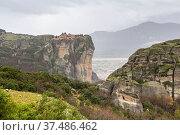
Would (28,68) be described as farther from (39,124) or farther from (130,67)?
(39,124)

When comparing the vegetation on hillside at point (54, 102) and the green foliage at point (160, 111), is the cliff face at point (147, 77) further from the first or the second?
the green foliage at point (160, 111)

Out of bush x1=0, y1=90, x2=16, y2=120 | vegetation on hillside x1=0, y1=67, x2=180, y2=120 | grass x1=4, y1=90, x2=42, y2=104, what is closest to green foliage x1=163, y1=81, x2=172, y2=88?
vegetation on hillside x1=0, y1=67, x2=180, y2=120

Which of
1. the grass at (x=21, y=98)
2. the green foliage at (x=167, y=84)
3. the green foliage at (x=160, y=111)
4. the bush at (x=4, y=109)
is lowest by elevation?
the green foliage at (x=160, y=111)

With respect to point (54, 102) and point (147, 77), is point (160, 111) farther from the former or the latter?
point (54, 102)

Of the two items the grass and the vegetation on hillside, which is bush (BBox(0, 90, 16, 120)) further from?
the grass

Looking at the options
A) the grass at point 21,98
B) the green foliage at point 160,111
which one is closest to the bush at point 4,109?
the grass at point 21,98

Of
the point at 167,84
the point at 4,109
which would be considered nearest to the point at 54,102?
the point at 4,109
